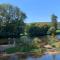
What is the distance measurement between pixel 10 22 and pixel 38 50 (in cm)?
1853

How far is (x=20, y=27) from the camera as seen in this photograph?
3675 centimetres

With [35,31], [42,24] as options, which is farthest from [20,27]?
[42,24]

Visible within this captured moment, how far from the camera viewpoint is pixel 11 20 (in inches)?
1419

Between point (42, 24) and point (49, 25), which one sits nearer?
point (42, 24)

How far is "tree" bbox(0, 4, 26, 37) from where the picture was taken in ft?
115

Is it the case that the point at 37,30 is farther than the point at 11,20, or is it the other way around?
the point at 37,30

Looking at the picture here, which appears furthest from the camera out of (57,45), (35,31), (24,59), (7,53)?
(35,31)

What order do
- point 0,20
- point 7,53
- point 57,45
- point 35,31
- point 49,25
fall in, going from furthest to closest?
point 49,25 < point 35,31 < point 0,20 < point 57,45 < point 7,53

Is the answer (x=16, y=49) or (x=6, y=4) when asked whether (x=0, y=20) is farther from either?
(x=16, y=49)

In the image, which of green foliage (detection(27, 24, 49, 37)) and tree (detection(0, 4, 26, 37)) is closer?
tree (detection(0, 4, 26, 37))

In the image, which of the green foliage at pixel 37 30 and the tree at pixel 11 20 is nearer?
the tree at pixel 11 20

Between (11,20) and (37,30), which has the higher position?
(11,20)

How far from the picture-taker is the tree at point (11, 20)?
35.0 m

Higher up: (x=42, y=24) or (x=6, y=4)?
(x=6, y=4)
